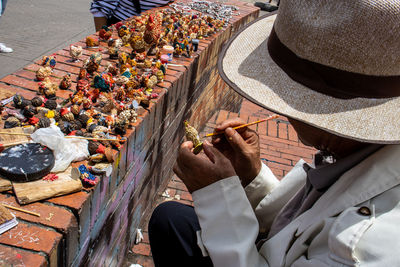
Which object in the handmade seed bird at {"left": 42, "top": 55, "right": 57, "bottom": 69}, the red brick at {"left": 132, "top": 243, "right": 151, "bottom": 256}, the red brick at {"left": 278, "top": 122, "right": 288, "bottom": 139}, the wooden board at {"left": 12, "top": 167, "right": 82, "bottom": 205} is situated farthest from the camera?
the red brick at {"left": 278, "top": 122, "right": 288, "bottom": 139}

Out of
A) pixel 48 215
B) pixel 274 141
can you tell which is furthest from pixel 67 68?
pixel 274 141

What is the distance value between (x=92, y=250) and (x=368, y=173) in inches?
50.3

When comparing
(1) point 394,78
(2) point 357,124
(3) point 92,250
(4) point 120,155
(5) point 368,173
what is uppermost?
(1) point 394,78

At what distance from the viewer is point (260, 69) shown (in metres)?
1.28

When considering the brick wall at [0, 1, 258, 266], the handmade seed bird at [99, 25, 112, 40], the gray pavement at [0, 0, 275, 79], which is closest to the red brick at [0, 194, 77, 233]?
the brick wall at [0, 1, 258, 266]

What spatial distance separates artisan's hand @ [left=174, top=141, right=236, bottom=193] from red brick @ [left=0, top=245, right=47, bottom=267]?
65 centimetres

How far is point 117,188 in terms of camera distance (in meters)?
1.76

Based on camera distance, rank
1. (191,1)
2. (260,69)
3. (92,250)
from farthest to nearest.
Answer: (191,1)
(92,250)
(260,69)

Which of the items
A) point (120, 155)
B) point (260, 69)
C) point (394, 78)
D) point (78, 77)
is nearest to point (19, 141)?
point (120, 155)

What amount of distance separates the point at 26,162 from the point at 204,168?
0.71 meters

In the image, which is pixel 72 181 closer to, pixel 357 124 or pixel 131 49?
pixel 357 124

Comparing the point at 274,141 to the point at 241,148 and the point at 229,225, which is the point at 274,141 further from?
the point at 229,225

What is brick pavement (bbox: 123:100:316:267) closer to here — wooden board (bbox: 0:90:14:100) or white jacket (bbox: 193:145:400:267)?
white jacket (bbox: 193:145:400:267)

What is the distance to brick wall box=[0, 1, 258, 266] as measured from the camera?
1.20 metres
